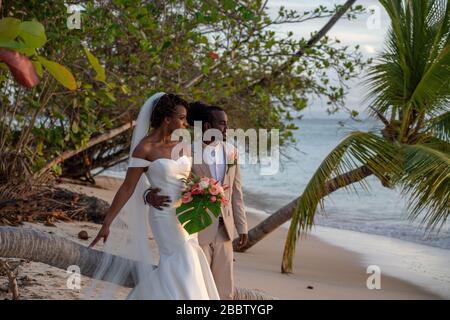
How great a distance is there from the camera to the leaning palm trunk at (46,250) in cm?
422

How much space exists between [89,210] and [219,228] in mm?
4660

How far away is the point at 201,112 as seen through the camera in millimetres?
5086

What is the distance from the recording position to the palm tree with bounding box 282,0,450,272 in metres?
6.96

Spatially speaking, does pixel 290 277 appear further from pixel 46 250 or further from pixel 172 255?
pixel 46 250

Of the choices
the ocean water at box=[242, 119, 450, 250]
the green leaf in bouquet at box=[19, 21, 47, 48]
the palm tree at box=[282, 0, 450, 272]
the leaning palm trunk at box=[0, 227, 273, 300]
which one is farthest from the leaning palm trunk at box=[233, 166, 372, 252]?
the green leaf in bouquet at box=[19, 21, 47, 48]

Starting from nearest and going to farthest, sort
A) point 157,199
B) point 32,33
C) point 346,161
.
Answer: point 32,33 < point 157,199 < point 346,161

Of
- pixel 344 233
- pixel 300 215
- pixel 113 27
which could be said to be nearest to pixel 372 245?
pixel 344 233

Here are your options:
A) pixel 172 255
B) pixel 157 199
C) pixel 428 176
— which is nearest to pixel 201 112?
pixel 157 199

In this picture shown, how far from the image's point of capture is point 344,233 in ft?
48.6

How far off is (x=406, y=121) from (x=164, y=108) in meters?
3.61

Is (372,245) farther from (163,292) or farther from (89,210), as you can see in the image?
(163,292)

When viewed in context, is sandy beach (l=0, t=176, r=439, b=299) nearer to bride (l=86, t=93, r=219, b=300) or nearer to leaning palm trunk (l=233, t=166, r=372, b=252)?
leaning palm trunk (l=233, t=166, r=372, b=252)

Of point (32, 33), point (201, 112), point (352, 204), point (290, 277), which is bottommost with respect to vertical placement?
point (352, 204)

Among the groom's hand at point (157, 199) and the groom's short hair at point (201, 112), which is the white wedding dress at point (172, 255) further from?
the groom's short hair at point (201, 112)
